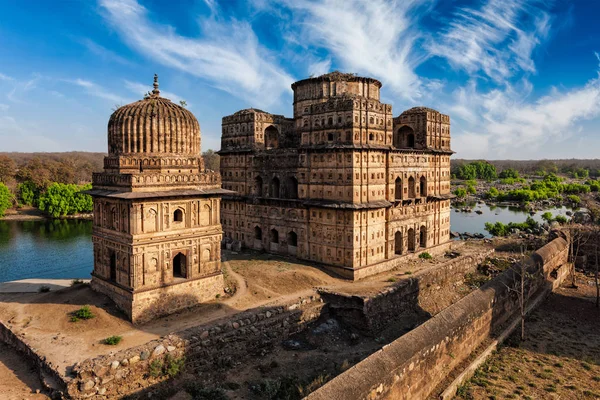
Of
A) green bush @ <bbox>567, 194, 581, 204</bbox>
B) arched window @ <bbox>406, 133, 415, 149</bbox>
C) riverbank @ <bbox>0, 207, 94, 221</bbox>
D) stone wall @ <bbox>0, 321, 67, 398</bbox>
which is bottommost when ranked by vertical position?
stone wall @ <bbox>0, 321, 67, 398</bbox>

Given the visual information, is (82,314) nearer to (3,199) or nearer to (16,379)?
(16,379)

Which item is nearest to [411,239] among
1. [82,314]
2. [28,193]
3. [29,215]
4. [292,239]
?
[292,239]

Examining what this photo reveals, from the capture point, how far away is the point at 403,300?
75.7 ft

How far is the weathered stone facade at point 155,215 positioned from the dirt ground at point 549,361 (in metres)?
12.2

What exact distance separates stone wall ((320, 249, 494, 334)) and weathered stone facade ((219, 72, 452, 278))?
280 cm

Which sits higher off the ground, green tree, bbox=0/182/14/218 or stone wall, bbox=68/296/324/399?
green tree, bbox=0/182/14/218

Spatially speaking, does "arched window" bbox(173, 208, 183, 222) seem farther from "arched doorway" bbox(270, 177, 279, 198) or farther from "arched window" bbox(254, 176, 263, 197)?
"arched window" bbox(254, 176, 263, 197)

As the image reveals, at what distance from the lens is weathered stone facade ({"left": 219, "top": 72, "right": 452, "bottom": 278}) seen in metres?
24.8

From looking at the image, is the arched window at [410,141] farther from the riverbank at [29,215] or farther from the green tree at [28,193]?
the green tree at [28,193]

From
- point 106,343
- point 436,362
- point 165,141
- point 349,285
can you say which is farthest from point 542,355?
point 165,141

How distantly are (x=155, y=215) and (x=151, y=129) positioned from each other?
416 centimetres

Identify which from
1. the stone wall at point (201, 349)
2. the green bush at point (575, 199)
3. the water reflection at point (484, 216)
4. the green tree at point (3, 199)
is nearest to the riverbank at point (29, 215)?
the green tree at point (3, 199)

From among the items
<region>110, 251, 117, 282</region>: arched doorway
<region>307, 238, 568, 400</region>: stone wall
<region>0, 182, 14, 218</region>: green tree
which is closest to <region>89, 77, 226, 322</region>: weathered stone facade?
<region>110, 251, 117, 282</region>: arched doorway

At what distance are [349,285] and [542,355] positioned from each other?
376 inches
